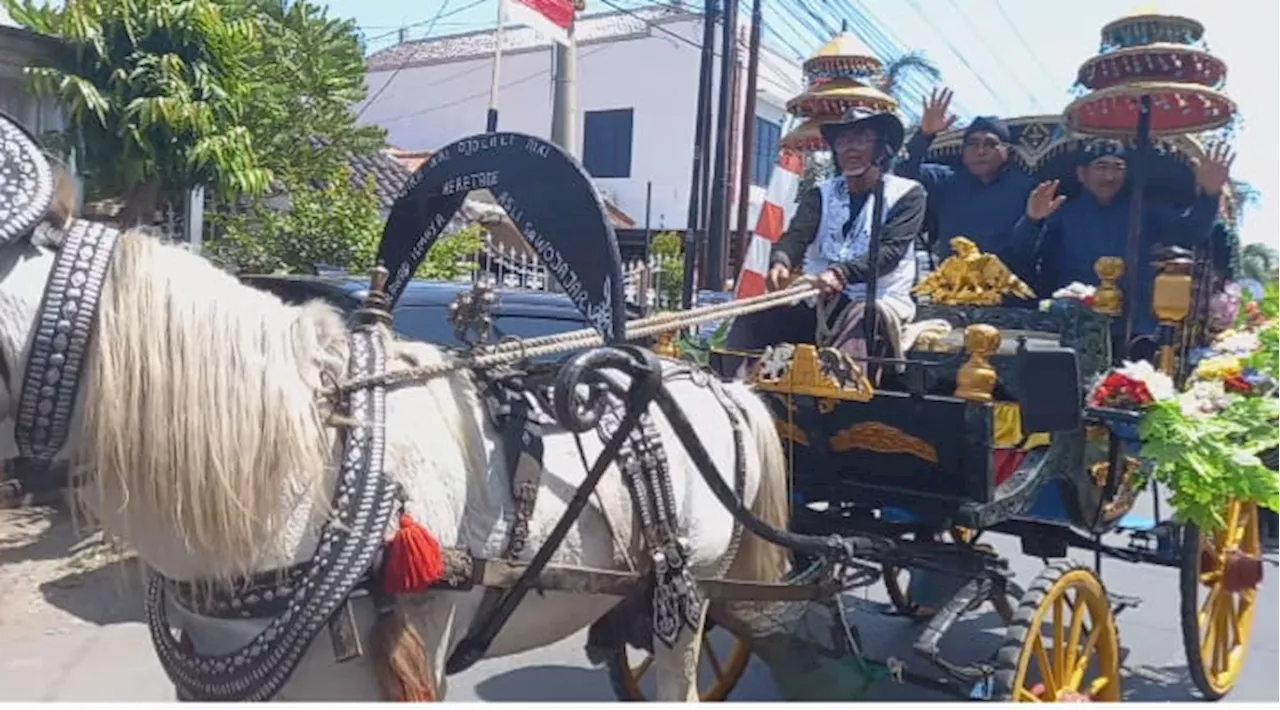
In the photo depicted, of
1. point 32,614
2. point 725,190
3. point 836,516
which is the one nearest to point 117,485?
point 836,516

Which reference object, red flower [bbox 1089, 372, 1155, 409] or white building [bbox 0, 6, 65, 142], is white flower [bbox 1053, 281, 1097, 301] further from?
white building [bbox 0, 6, 65, 142]

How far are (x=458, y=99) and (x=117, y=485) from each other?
21.5 meters

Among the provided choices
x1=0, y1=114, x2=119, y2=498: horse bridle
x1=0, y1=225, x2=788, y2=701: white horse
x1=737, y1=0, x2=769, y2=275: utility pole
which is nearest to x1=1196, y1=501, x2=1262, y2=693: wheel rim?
x1=0, y1=225, x2=788, y2=701: white horse

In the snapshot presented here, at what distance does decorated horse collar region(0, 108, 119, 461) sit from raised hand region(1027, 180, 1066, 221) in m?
3.64

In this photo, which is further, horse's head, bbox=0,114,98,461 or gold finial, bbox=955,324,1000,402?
gold finial, bbox=955,324,1000,402

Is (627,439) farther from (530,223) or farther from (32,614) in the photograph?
(32,614)

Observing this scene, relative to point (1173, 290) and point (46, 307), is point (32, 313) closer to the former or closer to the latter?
point (46, 307)

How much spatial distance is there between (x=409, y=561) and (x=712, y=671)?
89.5 inches

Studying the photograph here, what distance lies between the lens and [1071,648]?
2980 millimetres

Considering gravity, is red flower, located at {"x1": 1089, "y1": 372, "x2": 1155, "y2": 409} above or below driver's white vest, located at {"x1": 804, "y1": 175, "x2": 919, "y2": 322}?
below

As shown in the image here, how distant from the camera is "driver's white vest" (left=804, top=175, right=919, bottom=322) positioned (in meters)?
3.33

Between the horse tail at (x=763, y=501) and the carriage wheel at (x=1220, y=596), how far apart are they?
1.52m

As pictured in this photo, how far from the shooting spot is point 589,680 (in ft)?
12.6

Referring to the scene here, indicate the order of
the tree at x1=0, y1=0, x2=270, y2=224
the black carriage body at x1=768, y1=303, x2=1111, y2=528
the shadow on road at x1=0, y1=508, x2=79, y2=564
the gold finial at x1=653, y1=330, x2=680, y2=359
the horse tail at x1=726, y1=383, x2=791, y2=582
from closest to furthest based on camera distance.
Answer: the horse tail at x1=726, y1=383, x2=791, y2=582
the black carriage body at x1=768, y1=303, x2=1111, y2=528
the gold finial at x1=653, y1=330, x2=680, y2=359
the tree at x1=0, y1=0, x2=270, y2=224
the shadow on road at x1=0, y1=508, x2=79, y2=564
